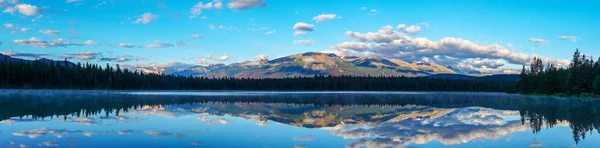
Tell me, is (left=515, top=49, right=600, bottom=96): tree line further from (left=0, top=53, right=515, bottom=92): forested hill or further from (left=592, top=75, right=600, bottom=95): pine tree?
(left=0, top=53, right=515, bottom=92): forested hill

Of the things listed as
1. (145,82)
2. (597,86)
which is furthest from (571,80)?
(145,82)

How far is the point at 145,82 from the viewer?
16225 centimetres

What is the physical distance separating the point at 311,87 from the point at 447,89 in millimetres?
56144

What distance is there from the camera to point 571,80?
277 ft

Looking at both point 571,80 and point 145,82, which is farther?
point 145,82

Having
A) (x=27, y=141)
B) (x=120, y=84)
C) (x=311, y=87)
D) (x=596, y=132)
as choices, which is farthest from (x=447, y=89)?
(x=27, y=141)

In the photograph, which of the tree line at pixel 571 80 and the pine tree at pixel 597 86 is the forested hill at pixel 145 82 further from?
the pine tree at pixel 597 86

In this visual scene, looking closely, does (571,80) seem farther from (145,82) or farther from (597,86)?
(145,82)

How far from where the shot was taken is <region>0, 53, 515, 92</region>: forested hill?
358 ft

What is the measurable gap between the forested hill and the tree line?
46449 mm

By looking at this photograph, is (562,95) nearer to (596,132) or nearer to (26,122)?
(596,132)

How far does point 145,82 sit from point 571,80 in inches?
5124

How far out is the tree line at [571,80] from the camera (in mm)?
80419

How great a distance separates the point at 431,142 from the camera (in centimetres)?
1689
